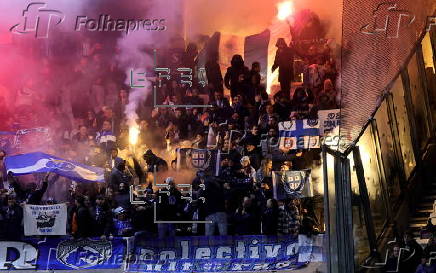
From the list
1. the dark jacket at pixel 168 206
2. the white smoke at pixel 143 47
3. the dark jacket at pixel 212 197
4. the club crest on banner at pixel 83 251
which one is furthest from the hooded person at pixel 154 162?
the club crest on banner at pixel 83 251

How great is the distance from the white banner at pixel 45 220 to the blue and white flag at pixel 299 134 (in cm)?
312

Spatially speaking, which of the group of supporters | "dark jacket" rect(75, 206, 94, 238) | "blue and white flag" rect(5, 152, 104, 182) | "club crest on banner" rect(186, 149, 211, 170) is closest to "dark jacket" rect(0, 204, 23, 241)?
the group of supporters

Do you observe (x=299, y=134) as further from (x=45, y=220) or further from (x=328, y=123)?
(x=45, y=220)

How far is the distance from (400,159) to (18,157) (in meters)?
4.97

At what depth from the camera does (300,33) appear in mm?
7816

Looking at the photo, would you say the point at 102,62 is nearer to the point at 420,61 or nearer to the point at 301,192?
the point at 301,192

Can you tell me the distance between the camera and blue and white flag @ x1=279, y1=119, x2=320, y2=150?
7.66 meters

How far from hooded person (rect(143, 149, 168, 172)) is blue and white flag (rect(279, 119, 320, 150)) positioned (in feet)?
5.33

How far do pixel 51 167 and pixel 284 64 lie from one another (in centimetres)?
349

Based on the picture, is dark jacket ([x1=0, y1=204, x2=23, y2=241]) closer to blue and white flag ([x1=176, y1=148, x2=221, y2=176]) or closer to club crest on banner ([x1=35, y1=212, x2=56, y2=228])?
club crest on banner ([x1=35, y1=212, x2=56, y2=228])
